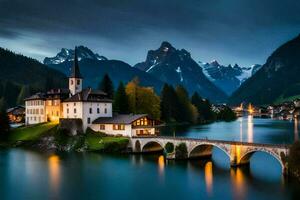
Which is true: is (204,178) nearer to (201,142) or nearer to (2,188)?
(201,142)

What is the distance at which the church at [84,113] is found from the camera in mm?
96500

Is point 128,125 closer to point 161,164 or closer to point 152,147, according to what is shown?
point 152,147

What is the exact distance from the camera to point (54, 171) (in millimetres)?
70188

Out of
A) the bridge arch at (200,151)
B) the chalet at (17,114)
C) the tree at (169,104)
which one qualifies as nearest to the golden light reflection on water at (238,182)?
the bridge arch at (200,151)

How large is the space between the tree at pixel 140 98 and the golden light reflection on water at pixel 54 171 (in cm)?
5102

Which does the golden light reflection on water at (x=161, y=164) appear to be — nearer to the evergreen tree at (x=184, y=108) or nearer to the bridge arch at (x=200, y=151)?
the bridge arch at (x=200, y=151)

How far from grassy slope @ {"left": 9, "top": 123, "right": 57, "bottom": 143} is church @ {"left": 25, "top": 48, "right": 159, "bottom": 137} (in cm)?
409

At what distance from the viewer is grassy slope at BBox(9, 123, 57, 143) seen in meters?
105

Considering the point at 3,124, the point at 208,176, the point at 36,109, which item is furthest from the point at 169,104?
the point at 208,176

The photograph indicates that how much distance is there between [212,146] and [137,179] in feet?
76.6

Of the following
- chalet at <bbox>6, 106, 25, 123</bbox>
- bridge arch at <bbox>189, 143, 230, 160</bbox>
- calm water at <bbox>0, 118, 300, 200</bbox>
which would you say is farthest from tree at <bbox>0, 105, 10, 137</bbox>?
bridge arch at <bbox>189, 143, 230, 160</bbox>

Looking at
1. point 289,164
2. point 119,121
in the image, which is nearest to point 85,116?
point 119,121

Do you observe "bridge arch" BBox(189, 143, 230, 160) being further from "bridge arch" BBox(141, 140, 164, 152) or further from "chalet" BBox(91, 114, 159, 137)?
"chalet" BBox(91, 114, 159, 137)

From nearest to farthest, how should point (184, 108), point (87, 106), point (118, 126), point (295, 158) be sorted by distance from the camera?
point (295, 158) → point (118, 126) → point (87, 106) → point (184, 108)
